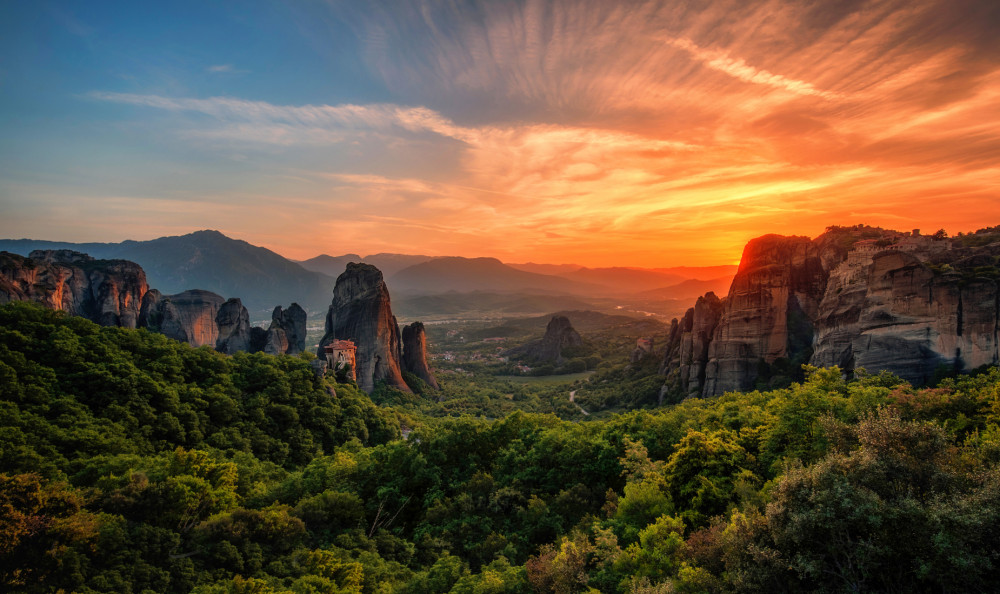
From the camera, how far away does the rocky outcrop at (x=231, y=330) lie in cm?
7100

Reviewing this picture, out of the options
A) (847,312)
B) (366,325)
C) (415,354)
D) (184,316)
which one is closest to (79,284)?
(184,316)

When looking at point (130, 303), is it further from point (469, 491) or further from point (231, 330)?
point (469, 491)

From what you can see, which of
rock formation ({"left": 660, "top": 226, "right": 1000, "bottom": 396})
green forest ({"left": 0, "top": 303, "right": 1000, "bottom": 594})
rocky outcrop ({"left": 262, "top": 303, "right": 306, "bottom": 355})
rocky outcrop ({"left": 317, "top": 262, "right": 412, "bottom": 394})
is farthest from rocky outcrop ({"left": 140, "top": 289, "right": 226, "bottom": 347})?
rock formation ({"left": 660, "top": 226, "right": 1000, "bottom": 396})

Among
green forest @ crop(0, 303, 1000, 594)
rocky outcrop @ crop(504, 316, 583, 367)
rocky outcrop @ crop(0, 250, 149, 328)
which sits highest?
rocky outcrop @ crop(0, 250, 149, 328)

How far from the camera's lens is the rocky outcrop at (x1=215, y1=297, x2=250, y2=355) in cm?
7100

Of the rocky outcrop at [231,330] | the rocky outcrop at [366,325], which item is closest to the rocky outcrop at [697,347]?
the rocky outcrop at [366,325]

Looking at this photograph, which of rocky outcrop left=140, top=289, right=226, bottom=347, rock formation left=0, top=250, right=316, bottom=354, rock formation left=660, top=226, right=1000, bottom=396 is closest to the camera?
rock formation left=660, top=226, right=1000, bottom=396

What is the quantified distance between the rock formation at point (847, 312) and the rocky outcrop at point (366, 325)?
1900 inches

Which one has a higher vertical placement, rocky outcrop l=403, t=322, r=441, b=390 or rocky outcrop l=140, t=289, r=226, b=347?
rocky outcrop l=140, t=289, r=226, b=347

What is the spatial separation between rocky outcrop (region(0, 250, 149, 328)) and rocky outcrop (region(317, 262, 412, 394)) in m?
27.0

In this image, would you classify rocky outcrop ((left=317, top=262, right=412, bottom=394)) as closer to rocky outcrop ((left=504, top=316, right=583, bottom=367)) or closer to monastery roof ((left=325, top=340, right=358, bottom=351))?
monastery roof ((left=325, top=340, right=358, bottom=351))

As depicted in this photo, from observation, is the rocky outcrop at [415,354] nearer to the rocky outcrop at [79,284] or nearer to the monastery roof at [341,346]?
the monastery roof at [341,346]

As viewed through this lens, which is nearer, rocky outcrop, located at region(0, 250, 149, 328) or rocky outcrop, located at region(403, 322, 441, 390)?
rocky outcrop, located at region(0, 250, 149, 328)

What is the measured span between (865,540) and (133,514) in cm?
2736
